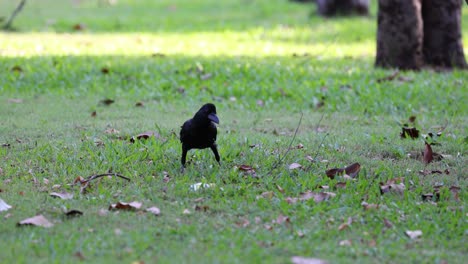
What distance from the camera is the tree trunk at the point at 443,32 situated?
40.6 feet

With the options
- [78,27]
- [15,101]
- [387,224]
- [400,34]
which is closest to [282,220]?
[387,224]

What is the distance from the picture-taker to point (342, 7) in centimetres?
2016

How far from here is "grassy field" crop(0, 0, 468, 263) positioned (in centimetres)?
490

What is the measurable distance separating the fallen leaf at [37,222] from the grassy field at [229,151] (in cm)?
6

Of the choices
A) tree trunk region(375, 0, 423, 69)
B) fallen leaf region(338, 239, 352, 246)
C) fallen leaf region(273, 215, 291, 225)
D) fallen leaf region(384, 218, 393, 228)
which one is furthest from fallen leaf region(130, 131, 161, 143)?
tree trunk region(375, 0, 423, 69)

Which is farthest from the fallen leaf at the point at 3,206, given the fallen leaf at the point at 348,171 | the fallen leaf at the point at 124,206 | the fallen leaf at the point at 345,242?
the fallen leaf at the point at 348,171

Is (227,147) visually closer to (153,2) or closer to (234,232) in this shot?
(234,232)

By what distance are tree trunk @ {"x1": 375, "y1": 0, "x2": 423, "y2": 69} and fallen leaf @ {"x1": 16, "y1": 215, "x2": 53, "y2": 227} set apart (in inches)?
327

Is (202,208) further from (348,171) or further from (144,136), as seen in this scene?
(144,136)

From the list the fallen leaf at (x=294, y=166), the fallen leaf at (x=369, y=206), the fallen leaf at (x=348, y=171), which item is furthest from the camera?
the fallen leaf at (x=294, y=166)

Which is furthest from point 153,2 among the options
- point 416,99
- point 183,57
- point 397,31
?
point 416,99

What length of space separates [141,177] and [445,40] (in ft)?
25.5

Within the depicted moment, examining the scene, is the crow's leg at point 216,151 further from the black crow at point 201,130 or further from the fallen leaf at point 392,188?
the fallen leaf at point 392,188

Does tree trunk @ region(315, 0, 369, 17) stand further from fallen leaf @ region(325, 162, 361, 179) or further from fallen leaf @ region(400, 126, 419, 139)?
fallen leaf @ region(325, 162, 361, 179)
